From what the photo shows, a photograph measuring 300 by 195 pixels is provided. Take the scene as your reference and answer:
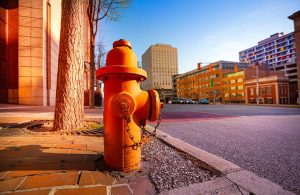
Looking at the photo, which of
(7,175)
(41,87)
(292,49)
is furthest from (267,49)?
(7,175)

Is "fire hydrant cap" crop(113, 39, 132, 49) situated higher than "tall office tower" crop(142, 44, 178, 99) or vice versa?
"tall office tower" crop(142, 44, 178, 99)

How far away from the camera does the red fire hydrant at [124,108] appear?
1812 millimetres

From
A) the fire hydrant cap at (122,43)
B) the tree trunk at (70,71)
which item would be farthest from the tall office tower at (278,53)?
the fire hydrant cap at (122,43)

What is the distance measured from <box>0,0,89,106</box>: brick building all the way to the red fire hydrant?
16958 millimetres

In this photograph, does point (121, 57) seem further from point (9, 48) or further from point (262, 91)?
point (262, 91)

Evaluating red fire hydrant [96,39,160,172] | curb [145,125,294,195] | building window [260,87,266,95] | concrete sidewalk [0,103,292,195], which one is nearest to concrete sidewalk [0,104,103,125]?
concrete sidewalk [0,103,292,195]

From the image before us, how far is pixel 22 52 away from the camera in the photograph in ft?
51.6

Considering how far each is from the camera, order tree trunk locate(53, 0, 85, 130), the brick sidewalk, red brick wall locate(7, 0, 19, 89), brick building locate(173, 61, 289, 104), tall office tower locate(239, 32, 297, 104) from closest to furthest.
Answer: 1. the brick sidewalk
2. tree trunk locate(53, 0, 85, 130)
3. red brick wall locate(7, 0, 19, 89)
4. brick building locate(173, 61, 289, 104)
5. tall office tower locate(239, 32, 297, 104)

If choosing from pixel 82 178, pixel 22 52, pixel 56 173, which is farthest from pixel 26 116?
pixel 22 52

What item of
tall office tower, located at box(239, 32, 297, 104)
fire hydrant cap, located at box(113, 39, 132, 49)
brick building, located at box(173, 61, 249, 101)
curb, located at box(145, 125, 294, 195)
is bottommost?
curb, located at box(145, 125, 294, 195)

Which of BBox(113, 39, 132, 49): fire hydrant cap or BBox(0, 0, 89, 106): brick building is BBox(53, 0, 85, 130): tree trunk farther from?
BBox(0, 0, 89, 106): brick building

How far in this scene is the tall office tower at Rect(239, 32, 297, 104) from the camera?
83438mm

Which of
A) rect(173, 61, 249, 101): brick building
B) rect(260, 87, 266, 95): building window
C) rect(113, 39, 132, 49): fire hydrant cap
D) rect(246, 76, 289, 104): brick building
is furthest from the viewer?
rect(173, 61, 249, 101): brick building

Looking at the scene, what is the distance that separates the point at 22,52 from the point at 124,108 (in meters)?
17.9
